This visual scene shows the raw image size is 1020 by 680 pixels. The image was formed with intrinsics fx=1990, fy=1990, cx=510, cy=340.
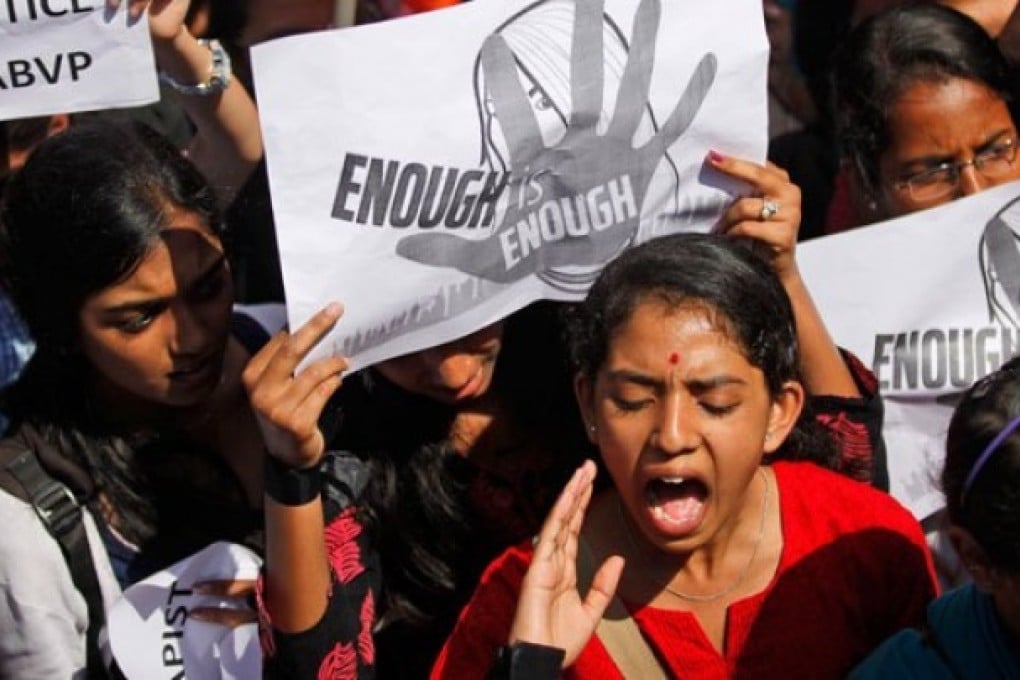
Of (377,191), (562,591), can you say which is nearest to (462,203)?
(377,191)

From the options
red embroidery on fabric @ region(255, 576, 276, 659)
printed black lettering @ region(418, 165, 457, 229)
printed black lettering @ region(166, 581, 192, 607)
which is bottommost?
printed black lettering @ region(166, 581, 192, 607)

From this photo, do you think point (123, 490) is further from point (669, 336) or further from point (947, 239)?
point (947, 239)

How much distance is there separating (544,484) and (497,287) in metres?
0.34

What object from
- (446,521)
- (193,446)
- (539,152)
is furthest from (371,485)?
(539,152)

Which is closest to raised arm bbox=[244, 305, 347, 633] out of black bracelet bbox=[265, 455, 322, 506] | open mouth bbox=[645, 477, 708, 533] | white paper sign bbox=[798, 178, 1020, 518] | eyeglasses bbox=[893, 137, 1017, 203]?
black bracelet bbox=[265, 455, 322, 506]

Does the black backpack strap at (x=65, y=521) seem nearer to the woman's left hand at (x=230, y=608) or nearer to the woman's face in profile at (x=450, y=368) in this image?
the woman's left hand at (x=230, y=608)

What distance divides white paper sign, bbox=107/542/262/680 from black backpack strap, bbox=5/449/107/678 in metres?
0.06

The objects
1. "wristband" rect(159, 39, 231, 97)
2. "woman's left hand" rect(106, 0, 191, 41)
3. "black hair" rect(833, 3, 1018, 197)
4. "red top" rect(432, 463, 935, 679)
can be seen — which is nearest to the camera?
"red top" rect(432, 463, 935, 679)

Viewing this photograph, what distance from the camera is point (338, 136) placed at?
272 cm

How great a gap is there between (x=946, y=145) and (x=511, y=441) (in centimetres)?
96

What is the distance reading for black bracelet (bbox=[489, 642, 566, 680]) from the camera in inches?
98.5

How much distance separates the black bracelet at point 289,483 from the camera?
2750mm

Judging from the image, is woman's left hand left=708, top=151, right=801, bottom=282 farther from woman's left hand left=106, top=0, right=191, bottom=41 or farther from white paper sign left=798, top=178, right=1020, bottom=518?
woman's left hand left=106, top=0, right=191, bottom=41

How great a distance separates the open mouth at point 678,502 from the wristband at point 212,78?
122 cm
